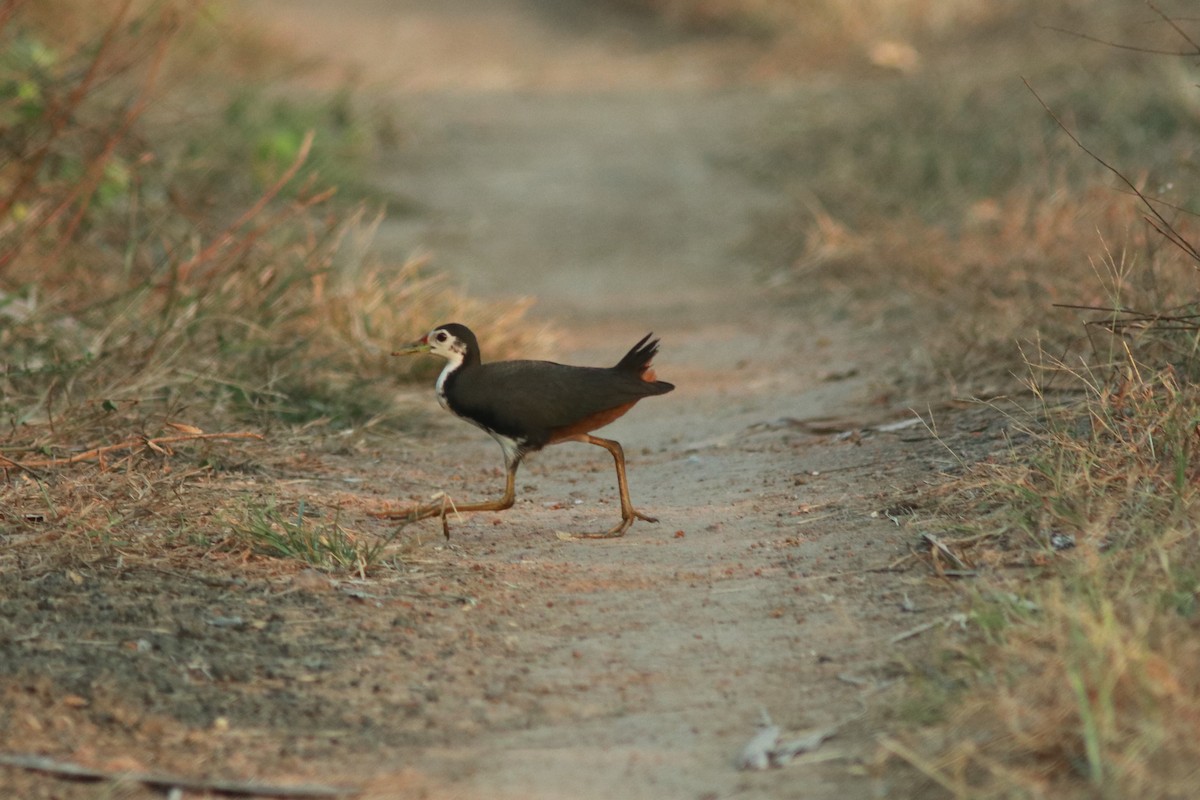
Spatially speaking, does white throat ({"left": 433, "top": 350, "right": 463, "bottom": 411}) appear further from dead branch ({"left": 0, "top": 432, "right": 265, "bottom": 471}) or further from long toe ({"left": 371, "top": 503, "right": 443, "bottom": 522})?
dead branch ({"left": 0, "top": 432, "right": 265, "bottom": 471})

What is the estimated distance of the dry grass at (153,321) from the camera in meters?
4.22

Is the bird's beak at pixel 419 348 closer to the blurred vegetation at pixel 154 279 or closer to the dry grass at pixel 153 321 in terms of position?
the dry grass at pixel 153 321

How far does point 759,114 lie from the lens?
11.6 meters

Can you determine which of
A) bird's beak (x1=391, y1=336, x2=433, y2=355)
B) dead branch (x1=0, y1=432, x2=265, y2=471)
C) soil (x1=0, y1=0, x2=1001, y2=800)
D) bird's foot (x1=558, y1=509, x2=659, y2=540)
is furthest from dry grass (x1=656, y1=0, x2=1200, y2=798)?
dead branch (x1=0, y1=432, x2=265, y2=471)

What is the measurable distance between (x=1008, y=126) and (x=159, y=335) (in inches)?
238

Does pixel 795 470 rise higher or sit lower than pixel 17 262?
lower

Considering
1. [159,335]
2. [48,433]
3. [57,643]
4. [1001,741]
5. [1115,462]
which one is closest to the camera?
[1001,741]

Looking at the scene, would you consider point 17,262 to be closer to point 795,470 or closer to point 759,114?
point 795,470

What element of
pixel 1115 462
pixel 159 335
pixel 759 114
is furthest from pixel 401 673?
pixel 759 114

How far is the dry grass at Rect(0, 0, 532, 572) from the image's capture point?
4223 millimetres

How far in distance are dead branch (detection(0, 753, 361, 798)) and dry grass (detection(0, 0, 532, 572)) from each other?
100 cm

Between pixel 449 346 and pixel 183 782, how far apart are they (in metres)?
1.86

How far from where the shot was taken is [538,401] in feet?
13.5

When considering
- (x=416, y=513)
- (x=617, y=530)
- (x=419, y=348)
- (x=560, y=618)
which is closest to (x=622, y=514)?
(x=617, y=530)
